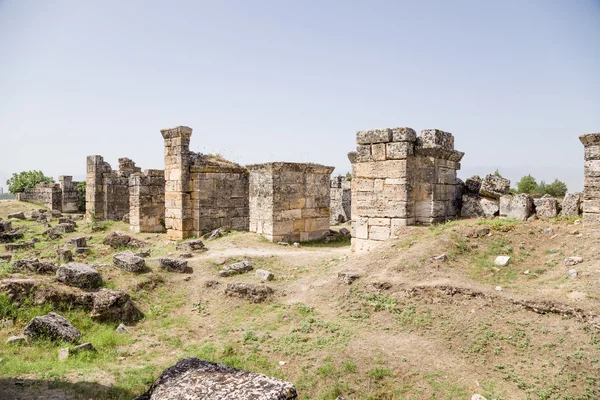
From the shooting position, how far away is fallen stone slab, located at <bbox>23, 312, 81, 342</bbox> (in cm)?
675

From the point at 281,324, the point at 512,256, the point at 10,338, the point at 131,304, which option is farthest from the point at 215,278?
the point at 512,256

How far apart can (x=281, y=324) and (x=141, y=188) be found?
39.4ft

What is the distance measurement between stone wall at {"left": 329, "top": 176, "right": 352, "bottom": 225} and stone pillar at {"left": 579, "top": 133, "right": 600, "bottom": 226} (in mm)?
11952

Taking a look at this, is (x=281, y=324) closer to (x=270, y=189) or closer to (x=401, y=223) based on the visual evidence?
(x=401, y=223)

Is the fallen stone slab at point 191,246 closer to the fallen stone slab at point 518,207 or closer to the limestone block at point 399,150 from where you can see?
the limestone block at point 399,150

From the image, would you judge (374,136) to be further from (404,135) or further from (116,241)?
(116,241)

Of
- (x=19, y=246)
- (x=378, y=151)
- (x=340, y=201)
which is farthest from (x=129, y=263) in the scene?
(x=340, y=201)

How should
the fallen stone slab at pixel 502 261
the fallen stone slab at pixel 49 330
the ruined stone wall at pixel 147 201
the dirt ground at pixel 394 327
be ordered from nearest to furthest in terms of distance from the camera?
1. the dirt ground at pixel 394 327
2. the fallen stone slab at pixel 49 330
3. the fallen stone slab at pixel 502 261
4. the ruined stone wall at pixel 147 201

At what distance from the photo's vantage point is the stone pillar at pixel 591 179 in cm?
852

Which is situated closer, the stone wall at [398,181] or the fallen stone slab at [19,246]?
the stone wall at [398,181]

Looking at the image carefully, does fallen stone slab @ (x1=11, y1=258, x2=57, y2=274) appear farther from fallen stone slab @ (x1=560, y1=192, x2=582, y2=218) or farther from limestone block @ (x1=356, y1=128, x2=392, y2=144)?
fallen stone slab @ (x1=560, y1=192, x2=582, y2=218)

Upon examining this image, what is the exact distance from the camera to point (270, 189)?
1414 cm

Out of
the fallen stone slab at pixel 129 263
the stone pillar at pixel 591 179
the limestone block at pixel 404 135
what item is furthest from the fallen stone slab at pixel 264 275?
the stone pillar at pixel 591 179

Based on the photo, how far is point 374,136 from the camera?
10.4 meters
